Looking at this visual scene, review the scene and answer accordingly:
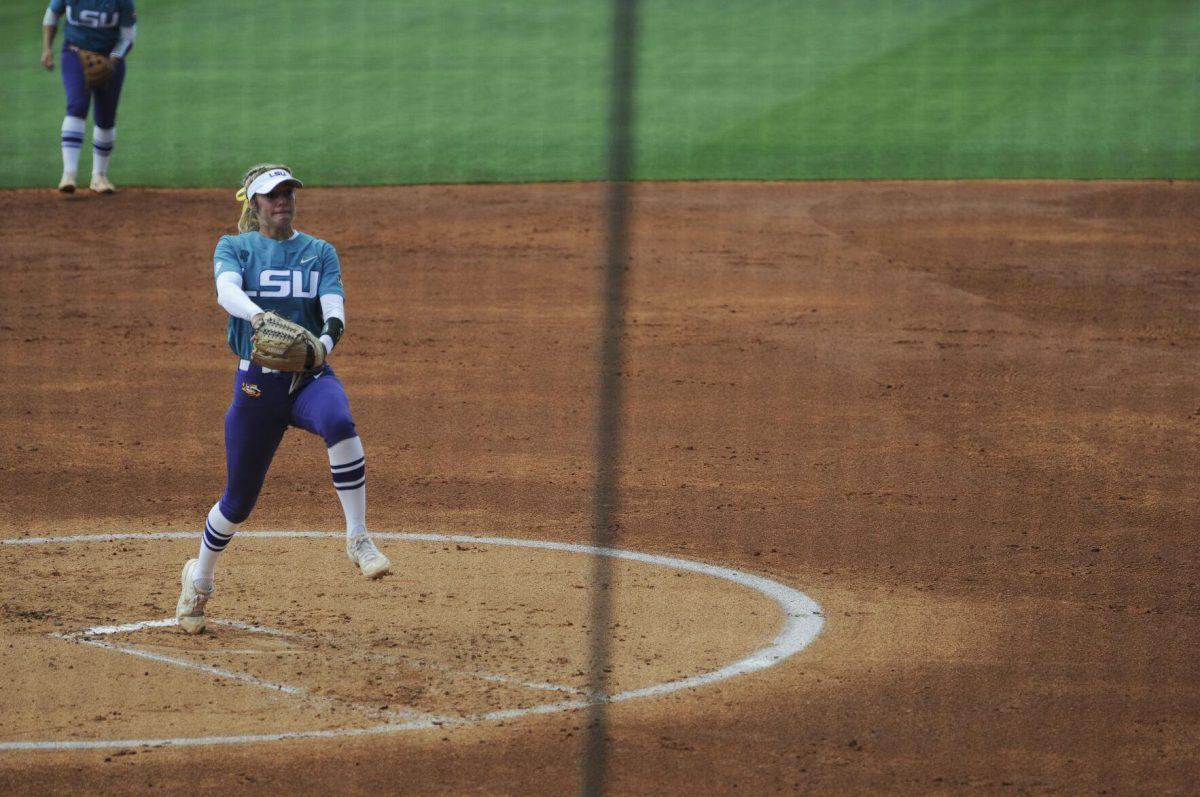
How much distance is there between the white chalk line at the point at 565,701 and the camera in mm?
5535

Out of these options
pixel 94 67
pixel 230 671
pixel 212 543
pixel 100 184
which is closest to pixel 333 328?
pixel 212 543

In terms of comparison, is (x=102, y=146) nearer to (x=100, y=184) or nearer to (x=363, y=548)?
(x=100, y=184)

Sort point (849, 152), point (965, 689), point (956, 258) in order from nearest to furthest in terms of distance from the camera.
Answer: point (965, 689)
point (956, 258)
point (849, 152)

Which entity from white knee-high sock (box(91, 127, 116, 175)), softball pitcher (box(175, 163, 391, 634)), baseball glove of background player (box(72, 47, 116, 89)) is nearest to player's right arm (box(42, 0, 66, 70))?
baseball glove of background player (box(72, 47, 116, 89))

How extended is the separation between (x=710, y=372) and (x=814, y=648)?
16.2 feet

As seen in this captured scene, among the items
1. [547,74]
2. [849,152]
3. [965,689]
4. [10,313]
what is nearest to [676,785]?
[965,689]

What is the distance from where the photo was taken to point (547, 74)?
2322cm

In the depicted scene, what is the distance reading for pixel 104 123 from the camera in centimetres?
1599

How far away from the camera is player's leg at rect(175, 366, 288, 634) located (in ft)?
21.0

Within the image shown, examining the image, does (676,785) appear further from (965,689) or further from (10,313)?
(10,313)

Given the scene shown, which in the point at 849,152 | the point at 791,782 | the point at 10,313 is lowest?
the point at 791,782

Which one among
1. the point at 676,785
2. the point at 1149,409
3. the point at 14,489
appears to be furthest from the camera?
the point at 1149,409

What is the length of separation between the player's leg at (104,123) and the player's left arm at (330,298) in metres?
10.1

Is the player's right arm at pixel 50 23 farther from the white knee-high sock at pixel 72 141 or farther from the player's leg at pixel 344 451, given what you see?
the player's leg at pixel 344 451
